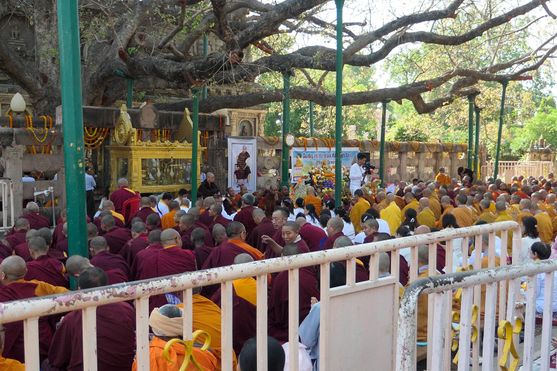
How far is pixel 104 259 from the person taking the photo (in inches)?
269

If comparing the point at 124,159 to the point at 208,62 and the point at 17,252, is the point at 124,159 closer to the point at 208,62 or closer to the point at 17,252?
the point at 208,62

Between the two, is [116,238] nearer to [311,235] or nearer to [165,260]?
[165,260]

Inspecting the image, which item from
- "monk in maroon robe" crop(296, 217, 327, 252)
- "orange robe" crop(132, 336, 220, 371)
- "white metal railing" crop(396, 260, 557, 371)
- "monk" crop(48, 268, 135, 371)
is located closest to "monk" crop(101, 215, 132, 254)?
"monk in maroon robe" crop(296, 217, 327, 252)

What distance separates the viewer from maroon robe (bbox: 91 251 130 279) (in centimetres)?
673

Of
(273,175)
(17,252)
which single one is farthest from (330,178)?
(17,252)

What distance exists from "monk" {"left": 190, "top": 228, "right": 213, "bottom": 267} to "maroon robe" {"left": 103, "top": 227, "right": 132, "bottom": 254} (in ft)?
3.95

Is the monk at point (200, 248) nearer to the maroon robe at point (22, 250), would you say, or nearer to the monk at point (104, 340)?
the maroon robe at point (22, 250)

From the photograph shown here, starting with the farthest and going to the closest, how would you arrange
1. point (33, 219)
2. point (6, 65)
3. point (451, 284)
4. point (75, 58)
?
point (6, 65) < point (33, 219) < point (75, 58) < point (451, 284)

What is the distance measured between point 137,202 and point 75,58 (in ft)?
17.1

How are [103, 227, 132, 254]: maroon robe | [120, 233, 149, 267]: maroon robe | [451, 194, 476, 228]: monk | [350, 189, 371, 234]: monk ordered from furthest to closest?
[350, 189, 371, 234]: monk → [451, 194, 476, 228]: monk → [103, 227, 132, 254]: maroon robe → [120, 233, 149, 267]: maroon robe

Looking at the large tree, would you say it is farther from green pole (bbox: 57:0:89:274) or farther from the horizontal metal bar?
the horizontal metal bar

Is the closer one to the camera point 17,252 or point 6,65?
point 17,252

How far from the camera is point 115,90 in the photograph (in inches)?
675

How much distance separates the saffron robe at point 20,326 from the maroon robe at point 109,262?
1.19m
